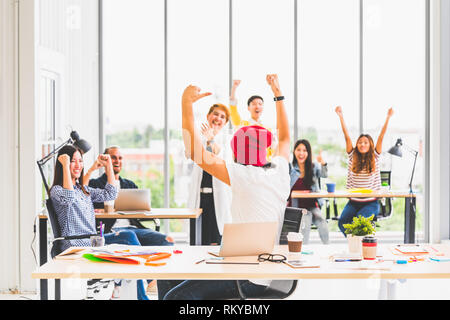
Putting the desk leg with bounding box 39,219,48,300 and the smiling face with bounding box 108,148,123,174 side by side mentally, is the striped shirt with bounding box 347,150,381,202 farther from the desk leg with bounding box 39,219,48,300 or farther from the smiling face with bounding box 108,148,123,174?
the desk leg with bounding box 39,219,48,300

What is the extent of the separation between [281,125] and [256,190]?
443 millimetres

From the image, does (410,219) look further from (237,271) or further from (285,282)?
(237,271)

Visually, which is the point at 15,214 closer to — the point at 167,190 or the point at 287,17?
the point at 167,190

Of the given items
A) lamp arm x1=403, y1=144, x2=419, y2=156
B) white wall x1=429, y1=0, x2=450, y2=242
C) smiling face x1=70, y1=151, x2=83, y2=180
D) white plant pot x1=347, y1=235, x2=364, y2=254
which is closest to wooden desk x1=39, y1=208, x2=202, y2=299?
smiling face x1=70, y1=151, x2=83, y2=180

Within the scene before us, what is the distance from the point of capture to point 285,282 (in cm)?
305

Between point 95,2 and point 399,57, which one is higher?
point 95,2

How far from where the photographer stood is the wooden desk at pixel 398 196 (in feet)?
19.9

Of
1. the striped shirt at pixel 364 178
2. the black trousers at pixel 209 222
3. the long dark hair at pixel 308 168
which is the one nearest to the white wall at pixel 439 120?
the striped shirt at pixel 364 178

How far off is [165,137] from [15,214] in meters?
2.72

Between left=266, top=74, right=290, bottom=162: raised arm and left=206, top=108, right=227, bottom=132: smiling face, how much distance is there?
2.40 metres

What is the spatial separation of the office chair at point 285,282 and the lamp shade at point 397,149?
3.70 m

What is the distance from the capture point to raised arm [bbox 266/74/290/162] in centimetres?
307

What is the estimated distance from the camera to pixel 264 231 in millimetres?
2809
